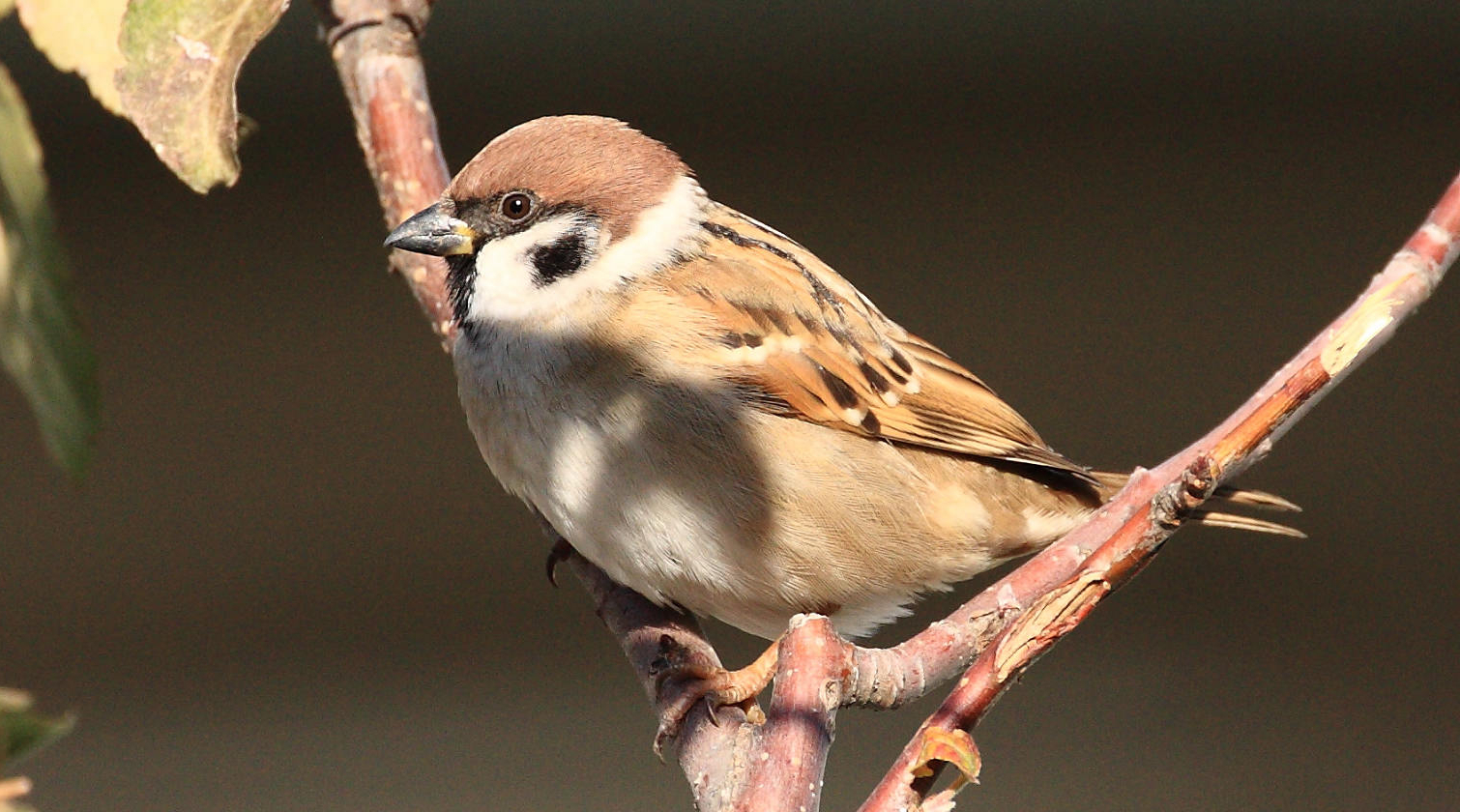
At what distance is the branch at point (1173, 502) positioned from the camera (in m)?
1.00

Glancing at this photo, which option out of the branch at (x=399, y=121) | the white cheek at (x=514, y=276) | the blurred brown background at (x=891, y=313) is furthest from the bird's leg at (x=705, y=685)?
the blurred brown background at (x=891, y=313)

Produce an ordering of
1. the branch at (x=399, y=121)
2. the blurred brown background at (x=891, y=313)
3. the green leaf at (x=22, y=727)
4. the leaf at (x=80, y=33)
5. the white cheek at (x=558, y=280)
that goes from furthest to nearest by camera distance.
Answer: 1. the blurred brown background at (x=891, y=313)
2. the branch at (x=399, y=121)
3. the white cheek at (x=558, y=280)
4. the leaf at (x=80, y=33)
5. the green leaf at (x=22, y=727)

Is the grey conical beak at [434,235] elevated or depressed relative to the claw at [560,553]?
elevated

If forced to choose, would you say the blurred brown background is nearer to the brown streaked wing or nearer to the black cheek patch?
the brown streaked wing

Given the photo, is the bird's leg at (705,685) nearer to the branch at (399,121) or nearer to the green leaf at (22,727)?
the branch at (399,121)

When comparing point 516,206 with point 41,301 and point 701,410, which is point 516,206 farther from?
point 41,301

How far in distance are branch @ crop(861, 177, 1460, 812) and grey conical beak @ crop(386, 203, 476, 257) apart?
109 cm

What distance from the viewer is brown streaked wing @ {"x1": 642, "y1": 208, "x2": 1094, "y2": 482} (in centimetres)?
200

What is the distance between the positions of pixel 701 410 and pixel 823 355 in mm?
230

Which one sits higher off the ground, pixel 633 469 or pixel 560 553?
pixel 633 469

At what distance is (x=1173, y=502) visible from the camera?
1.02m

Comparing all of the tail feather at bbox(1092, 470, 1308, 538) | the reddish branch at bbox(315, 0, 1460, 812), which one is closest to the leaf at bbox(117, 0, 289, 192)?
the reddish branch at bbox(315, 0, 1460, 812)

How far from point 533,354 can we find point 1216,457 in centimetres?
109

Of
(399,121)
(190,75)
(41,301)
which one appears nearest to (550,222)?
(399,121)
